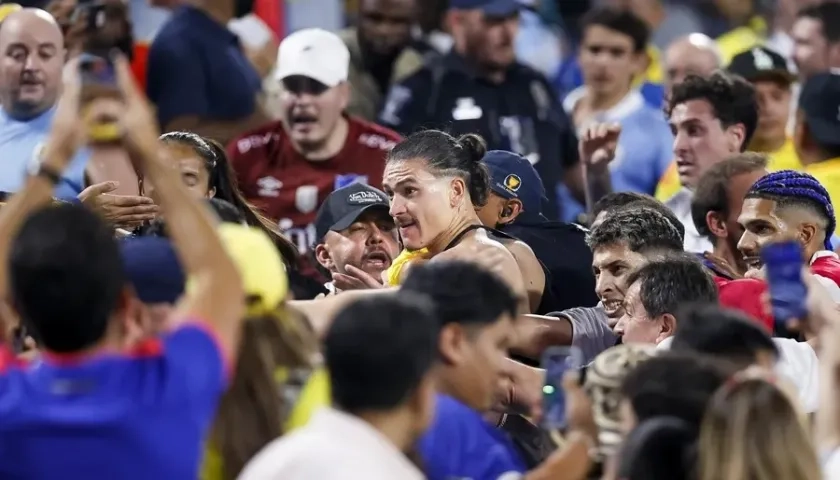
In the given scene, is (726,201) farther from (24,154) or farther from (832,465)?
(832,465)

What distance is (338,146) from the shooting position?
9.06 metres

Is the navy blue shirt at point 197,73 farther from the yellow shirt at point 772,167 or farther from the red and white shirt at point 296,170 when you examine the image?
the yellow shirt at point 772,167

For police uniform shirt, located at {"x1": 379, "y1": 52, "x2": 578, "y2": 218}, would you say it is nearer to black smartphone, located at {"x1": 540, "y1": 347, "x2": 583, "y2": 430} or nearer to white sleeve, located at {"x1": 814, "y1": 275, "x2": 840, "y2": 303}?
white sleeve, located at {"x1": 814, "y1": 275, "x2": 840, "y2": 303}

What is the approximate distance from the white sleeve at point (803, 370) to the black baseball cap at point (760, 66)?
4412 millimetres

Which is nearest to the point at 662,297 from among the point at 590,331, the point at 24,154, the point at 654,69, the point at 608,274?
the point at 590,331

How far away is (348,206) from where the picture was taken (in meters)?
7.34

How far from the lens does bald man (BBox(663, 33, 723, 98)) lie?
33.7ft

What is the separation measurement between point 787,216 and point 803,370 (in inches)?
55.9

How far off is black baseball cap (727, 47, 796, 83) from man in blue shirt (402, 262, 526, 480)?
5482 mm

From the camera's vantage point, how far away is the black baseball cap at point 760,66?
9.92 meters

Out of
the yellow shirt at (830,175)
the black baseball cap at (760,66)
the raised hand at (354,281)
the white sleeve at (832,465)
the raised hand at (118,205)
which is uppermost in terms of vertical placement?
the black baseball cap at (760,66)

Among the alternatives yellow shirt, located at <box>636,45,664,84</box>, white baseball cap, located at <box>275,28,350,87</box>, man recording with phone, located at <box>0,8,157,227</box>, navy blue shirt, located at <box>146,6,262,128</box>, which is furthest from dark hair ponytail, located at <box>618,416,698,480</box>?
yellow shirt, located at <box>636,45,664,84</box>

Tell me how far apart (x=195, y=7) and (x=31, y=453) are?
615 cm

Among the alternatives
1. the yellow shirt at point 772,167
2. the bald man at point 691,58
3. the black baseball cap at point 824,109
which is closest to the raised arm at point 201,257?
the yellow shirt at point 772,167
